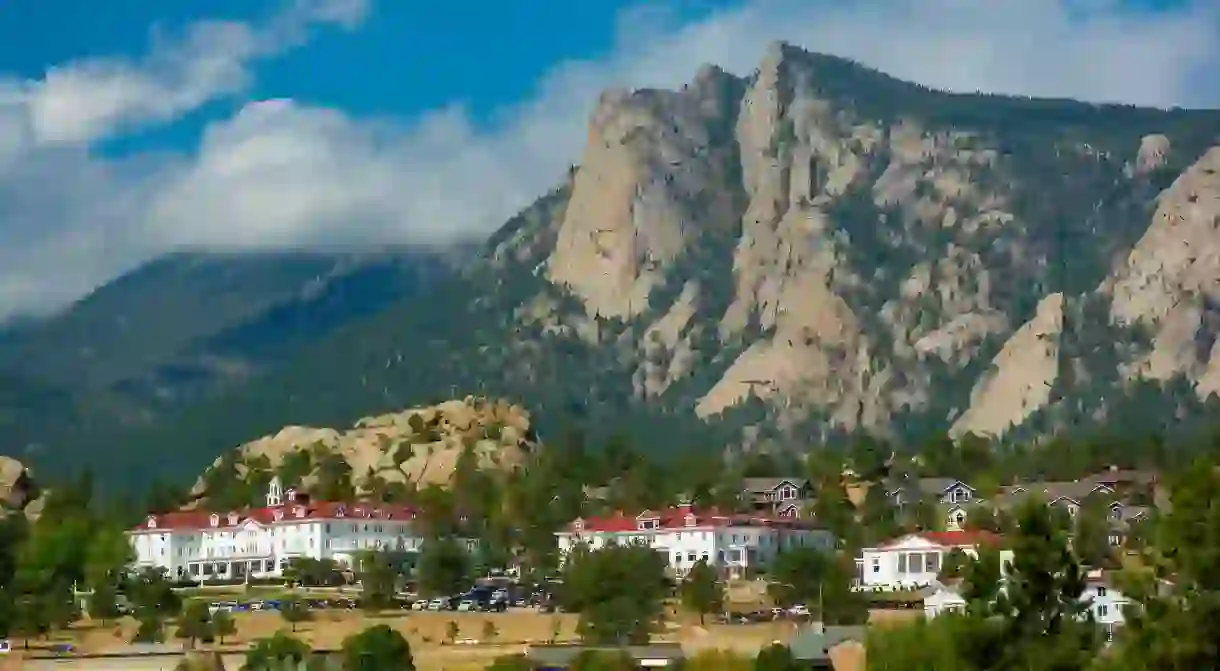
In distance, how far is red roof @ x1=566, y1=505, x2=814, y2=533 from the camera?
632 feet

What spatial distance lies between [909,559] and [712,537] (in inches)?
1001

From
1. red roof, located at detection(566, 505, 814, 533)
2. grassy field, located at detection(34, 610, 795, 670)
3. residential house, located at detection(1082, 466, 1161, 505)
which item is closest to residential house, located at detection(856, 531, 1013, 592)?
red roof, located at detection(566, 505, 814, 533)

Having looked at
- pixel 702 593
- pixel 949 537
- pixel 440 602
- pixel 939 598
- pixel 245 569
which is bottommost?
pixel 440 602

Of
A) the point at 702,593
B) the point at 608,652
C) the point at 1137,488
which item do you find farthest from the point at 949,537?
the point at 608,652

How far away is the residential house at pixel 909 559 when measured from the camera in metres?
167

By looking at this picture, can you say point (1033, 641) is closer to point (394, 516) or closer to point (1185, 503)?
point (1185, 503)

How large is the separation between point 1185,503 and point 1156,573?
2552 millimetres

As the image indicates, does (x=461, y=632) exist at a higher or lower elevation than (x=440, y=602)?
lower

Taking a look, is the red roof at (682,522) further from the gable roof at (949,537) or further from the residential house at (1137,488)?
the residential house at (1137,488)

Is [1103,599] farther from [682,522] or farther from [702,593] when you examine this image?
[682,522]

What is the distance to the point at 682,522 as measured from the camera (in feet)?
634

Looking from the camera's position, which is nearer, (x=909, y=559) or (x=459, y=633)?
(x=459, y=633)

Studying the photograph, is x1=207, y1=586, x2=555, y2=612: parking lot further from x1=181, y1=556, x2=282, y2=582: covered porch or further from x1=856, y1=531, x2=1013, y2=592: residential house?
x1=856, y1=531, x2=1013, y2=592: residential house

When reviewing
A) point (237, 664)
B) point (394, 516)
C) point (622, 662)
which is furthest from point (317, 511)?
point (622, 662)
